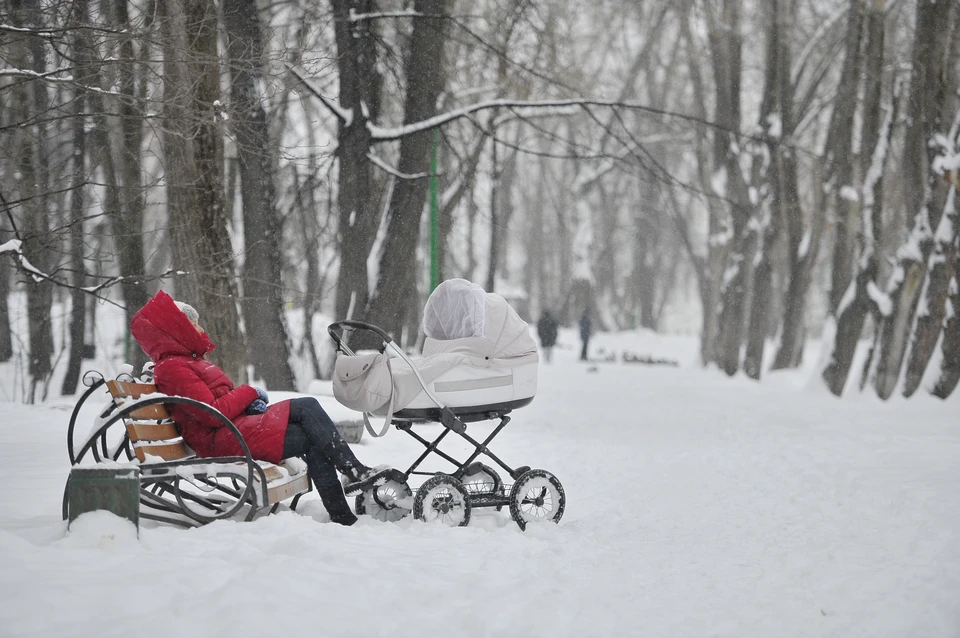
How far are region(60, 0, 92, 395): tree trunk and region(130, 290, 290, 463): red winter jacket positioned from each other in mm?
1799

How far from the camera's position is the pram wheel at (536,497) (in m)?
5.96

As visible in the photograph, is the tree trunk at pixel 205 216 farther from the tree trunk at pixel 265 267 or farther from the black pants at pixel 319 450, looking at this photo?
the black pants at pixel 319 450

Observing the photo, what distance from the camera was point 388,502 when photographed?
19.4 feet

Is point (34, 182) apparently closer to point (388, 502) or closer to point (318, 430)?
point (318, 430)

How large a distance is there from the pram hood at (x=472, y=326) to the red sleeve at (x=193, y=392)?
4.39ft

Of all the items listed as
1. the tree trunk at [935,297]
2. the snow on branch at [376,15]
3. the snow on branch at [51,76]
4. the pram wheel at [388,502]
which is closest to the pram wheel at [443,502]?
the pram wheel at [388,502]

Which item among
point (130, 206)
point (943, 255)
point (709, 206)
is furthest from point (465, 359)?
point (709, 206)

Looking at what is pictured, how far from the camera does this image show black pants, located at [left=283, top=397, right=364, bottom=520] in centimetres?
550

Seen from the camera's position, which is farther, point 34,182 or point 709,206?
point 709,206

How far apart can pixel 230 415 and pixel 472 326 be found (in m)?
1.63

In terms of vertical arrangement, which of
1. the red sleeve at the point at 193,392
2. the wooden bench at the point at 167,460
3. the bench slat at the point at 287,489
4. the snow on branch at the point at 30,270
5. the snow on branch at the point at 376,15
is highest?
the snow on branch at the point at 376,15

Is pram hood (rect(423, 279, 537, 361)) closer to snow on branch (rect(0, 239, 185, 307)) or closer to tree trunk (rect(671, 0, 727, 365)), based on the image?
snow on branch (rect(0, 239, 185, 307))

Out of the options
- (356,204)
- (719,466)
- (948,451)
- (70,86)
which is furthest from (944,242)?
(70,86)

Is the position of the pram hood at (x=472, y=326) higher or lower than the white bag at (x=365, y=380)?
higher
